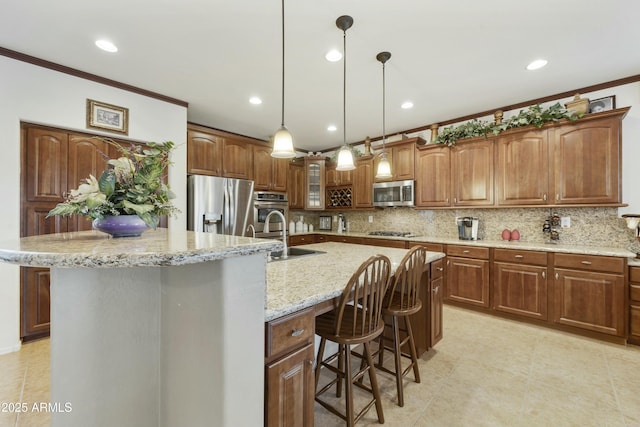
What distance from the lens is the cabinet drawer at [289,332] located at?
3.68ft

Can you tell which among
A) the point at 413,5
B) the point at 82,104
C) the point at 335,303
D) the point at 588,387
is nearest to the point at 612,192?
the point at 588,387

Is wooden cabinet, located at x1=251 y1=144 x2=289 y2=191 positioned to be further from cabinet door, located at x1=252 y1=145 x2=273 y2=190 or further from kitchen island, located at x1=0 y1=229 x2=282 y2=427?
kitchen island, located at x1=0 y1=229 x2=282 y2=427

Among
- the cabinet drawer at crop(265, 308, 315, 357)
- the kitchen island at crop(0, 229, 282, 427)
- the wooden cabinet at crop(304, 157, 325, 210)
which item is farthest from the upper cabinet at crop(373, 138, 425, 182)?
the kitchen island at crop(0, 229, 282, 427)

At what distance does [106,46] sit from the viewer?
230 cm

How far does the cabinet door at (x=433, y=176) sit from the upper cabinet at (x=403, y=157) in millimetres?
101

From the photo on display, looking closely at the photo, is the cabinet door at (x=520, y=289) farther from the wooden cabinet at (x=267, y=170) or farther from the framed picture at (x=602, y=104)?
the wooden cabinet at (x=267, y=170)

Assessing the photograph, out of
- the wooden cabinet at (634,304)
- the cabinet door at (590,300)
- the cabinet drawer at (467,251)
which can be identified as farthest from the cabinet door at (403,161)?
the wooden cabinet at (634,304)

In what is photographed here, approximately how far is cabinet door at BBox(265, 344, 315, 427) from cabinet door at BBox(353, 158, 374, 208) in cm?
382

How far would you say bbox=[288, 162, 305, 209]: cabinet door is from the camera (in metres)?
5.27

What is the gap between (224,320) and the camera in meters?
0.96

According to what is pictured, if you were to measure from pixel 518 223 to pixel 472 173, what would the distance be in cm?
87

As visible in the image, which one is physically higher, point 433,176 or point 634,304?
point 433,176

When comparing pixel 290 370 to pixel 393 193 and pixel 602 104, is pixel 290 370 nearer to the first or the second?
pixel 393 193

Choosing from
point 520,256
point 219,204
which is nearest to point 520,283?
point 520,256
